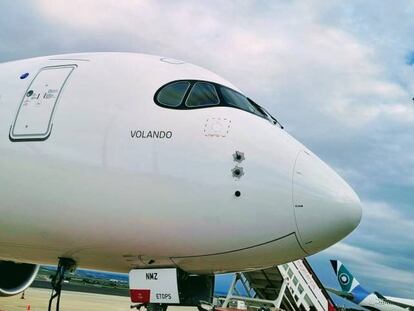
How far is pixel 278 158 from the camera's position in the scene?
19.6 feet

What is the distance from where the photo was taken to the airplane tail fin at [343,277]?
55969 mm

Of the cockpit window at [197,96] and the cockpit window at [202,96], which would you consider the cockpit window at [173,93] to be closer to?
the cockpit window at [197,96]

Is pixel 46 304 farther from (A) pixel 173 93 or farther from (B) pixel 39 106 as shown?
(A) pixel 173 93

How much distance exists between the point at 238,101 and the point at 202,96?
497 mm

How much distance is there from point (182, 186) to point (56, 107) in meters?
2.11

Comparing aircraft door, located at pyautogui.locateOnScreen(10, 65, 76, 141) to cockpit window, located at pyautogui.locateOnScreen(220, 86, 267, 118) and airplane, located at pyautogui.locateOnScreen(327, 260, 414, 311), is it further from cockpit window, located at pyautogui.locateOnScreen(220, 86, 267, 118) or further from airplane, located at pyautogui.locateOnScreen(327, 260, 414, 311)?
airplane, located at pyautogui.locateOnScreen(327, 260, 414, 311)

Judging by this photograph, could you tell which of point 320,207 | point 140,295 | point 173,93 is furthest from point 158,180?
point 320,207

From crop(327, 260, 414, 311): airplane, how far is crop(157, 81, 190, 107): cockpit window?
4866cm

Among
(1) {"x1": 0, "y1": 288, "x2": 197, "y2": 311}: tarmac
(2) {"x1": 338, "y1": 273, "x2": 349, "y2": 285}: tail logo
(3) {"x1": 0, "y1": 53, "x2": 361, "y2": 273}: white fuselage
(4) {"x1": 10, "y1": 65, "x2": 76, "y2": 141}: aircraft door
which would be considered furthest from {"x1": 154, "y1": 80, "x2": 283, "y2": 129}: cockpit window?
(2) {"x1": 338, "y1": 273, "x2": 349, "y2": 285}: tail logo


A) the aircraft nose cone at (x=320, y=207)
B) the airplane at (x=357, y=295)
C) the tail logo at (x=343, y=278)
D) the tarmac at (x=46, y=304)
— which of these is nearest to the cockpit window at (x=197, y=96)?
the aircraft nose cone at (x=320, y=207)

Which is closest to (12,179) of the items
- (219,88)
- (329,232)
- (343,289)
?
(219,88)

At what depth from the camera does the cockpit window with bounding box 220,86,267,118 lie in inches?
266

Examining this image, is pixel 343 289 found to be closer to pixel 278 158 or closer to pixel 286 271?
pixel 286 271

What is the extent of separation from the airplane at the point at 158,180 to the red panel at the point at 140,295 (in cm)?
2
